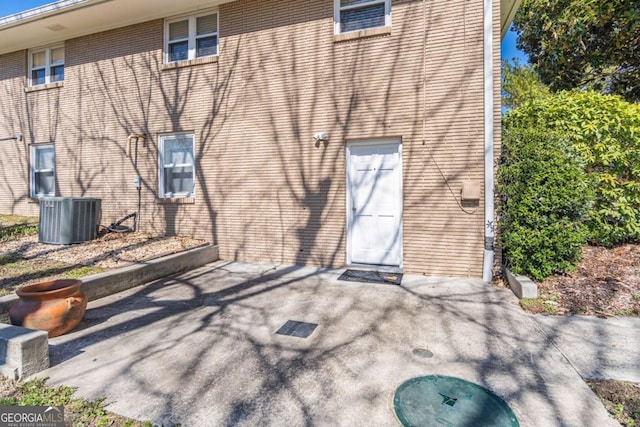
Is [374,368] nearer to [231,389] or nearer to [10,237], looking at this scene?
[231,389]

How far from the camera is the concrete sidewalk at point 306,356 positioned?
2.35 meters

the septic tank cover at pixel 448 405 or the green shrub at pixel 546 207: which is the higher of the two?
the green shrub at pixel 546 207

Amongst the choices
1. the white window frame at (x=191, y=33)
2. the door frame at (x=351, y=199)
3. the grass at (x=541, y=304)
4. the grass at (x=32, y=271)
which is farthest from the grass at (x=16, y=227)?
the grass at (x=541, y=304)

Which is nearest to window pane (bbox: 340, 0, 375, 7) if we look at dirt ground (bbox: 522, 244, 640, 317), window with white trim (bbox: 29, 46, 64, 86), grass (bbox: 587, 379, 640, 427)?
dirt ground (bbox: 522, 244, 640, 317)

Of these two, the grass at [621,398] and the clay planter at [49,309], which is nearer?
the grass at [621,398]

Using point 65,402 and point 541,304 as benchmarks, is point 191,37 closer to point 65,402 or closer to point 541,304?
point 65,402

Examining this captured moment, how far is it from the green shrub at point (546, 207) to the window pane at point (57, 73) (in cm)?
1095

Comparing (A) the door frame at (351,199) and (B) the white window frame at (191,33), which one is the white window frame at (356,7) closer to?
(A) the door frame at (351,199)

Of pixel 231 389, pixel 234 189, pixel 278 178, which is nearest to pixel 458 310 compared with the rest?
pixel 231 389

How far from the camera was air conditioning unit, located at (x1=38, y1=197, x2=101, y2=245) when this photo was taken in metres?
6.68

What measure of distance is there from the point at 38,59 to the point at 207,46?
563 cm

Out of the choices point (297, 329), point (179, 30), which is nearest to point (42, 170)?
point (179, 30)

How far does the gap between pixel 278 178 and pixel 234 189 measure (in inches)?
41.4

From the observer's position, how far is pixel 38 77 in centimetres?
928
